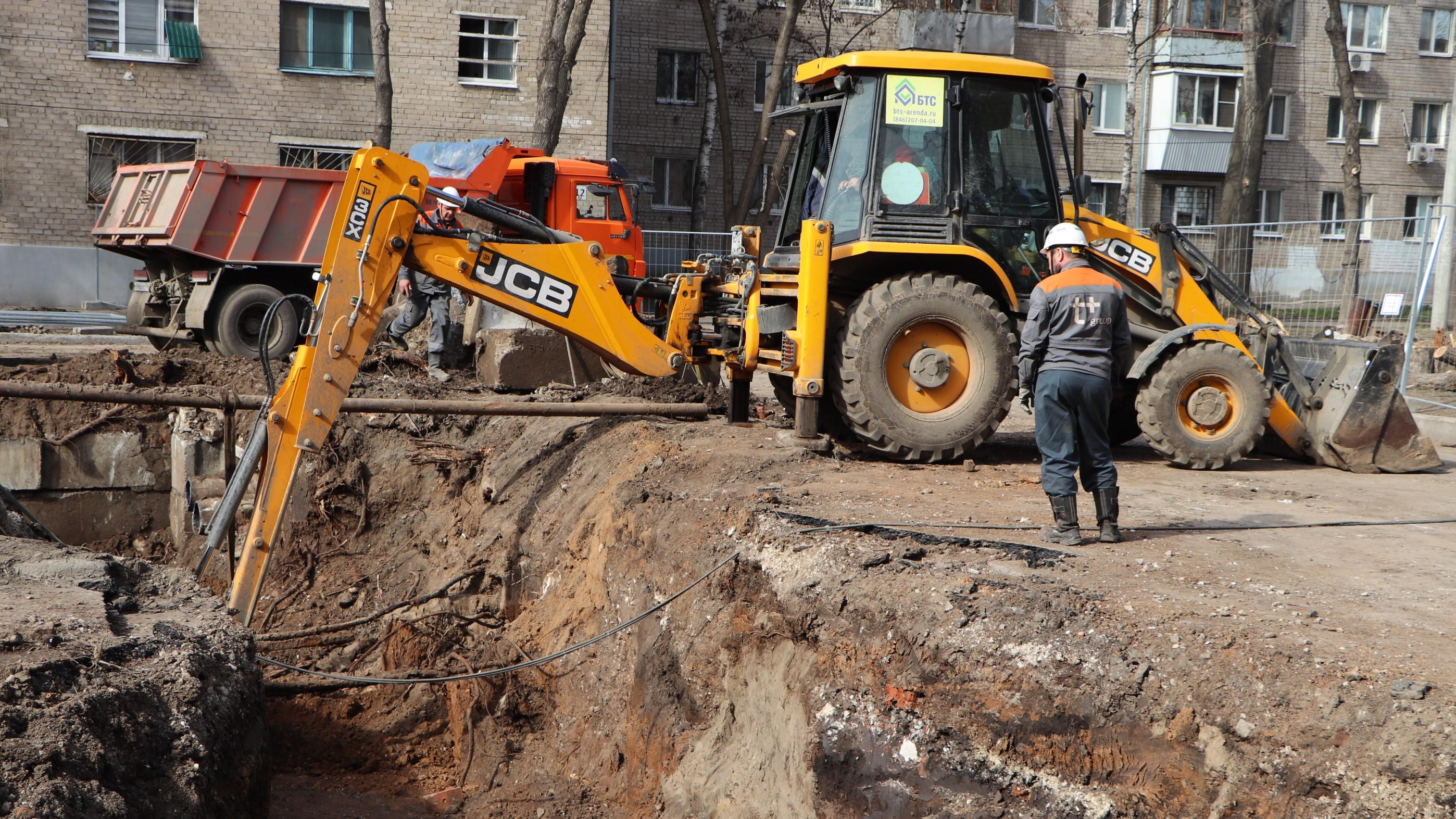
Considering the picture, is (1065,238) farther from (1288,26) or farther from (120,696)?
(1288,26)

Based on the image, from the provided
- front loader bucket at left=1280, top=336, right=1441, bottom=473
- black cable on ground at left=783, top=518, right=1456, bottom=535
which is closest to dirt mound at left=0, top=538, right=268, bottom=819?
black cable on ground at left=783, top=518, right=1456, bottom=535

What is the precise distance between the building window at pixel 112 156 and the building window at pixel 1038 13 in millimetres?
19727

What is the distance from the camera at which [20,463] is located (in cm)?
984

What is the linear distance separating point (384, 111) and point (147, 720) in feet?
53.9

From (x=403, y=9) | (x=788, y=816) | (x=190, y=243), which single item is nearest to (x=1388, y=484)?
(x=788, y=816)

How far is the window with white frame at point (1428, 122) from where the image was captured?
3175cm

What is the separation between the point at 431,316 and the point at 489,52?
13424 mm

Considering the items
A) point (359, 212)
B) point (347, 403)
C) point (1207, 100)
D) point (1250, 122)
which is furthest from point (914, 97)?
point (1207, 100)

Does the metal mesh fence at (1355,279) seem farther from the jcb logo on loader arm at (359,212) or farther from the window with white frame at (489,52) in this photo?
the window with white frame at (489,52)

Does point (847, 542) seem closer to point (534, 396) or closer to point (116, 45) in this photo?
point (534, 396)

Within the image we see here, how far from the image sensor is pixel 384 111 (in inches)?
736

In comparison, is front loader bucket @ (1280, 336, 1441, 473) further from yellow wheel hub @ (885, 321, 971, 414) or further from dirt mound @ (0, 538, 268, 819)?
dirt mound @ (0, 538, 268, 819)

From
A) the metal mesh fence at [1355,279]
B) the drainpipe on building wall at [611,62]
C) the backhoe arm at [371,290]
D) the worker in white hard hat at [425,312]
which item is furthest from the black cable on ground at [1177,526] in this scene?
the drainpipe on building wall at [611,62]

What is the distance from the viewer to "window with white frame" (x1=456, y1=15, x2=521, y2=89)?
75.9 ft
